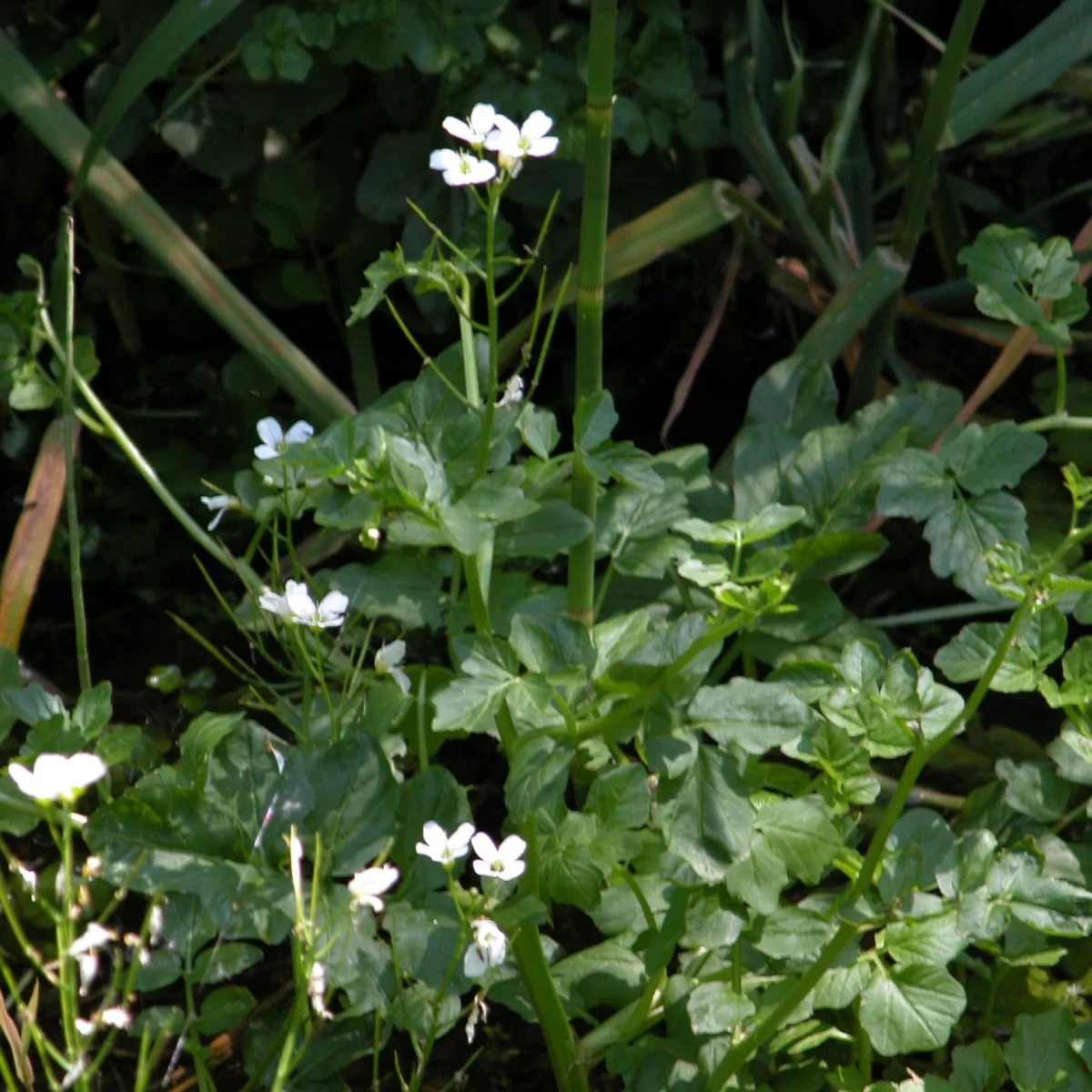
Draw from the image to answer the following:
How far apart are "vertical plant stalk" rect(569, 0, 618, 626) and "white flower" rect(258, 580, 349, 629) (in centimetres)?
18

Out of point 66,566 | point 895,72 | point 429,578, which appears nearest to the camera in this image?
point 429,578

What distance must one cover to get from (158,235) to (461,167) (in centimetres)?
57

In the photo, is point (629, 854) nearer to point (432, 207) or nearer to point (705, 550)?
point (705, 550)

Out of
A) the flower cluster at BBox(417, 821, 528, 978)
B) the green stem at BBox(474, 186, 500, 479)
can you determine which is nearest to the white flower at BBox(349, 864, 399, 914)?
the flower cluster at BBox(417, 821, 528, 978)

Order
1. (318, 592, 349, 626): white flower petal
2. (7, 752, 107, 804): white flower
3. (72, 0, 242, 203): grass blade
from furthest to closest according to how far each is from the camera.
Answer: (72, 0, 242, 203): grass blade < (318, 592, 349, 626): white flower petal < (7, 752, 107, 804): white flower

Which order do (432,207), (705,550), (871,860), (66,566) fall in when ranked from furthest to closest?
(66,566), (432,207), (705,550), (871,860)

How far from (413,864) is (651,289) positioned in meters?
0.96

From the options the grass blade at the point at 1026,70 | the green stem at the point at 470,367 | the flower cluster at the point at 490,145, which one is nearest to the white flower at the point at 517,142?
the flower cluster at the point at 490,145

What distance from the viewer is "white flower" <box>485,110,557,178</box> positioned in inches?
32.8

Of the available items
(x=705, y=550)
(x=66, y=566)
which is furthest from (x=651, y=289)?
(x=66, y=566)

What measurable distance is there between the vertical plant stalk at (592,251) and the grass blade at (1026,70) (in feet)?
1.73

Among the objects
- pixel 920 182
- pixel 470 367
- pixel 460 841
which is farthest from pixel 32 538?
pixel 920 182

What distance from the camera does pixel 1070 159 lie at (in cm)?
173

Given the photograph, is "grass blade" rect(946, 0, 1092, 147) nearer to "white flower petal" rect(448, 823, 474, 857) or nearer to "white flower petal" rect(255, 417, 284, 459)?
"white flower petal" rect(255, 417, 284, 459)
